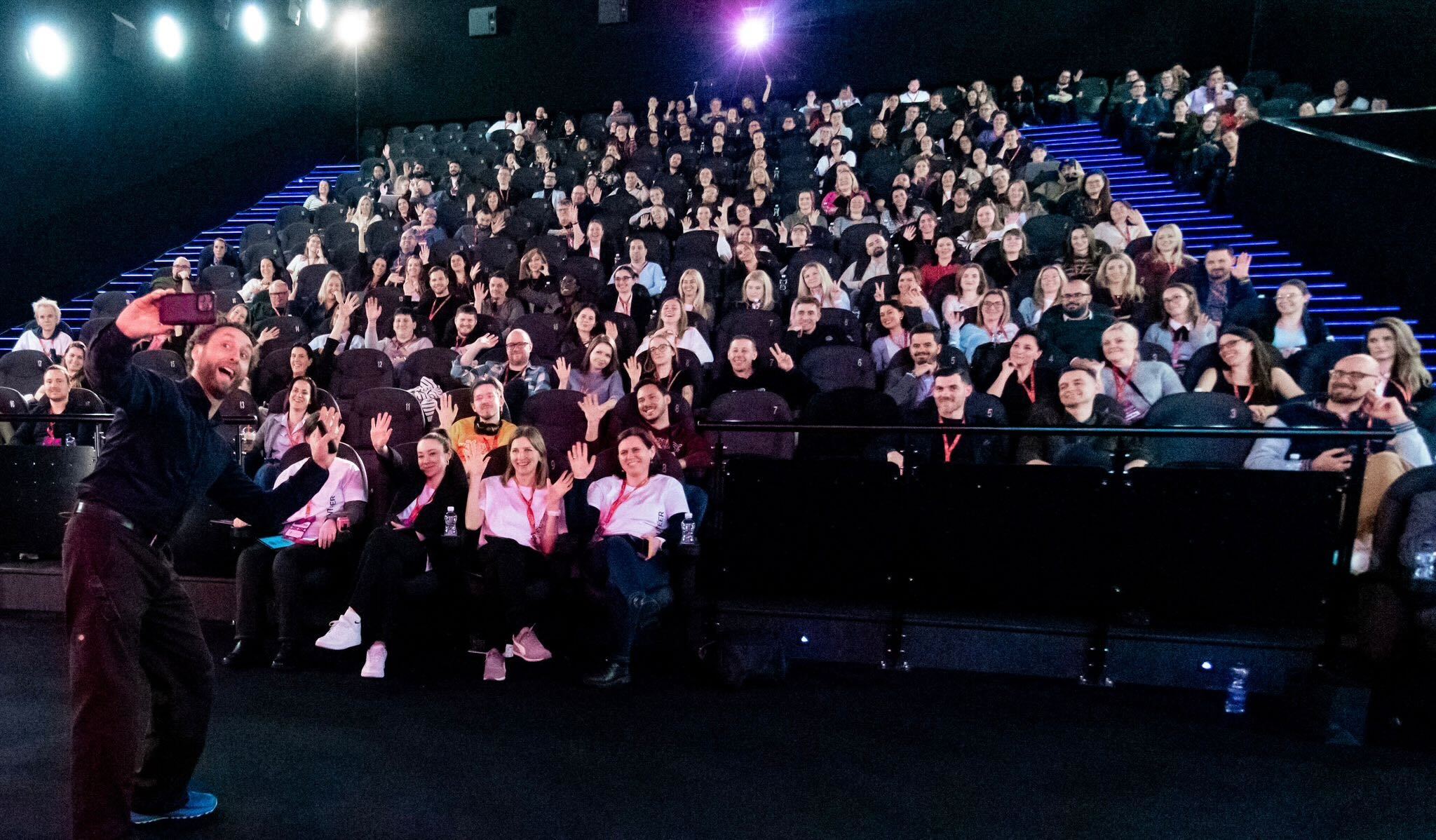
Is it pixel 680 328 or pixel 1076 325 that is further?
pixel 680 328

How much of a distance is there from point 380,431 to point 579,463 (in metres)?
1.06

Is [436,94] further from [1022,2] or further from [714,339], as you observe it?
[714,339]

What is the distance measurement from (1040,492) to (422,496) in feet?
7.93

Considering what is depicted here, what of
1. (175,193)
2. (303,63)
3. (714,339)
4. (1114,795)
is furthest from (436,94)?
(1114,795)

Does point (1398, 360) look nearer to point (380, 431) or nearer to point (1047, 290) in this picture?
point (1047, 290)

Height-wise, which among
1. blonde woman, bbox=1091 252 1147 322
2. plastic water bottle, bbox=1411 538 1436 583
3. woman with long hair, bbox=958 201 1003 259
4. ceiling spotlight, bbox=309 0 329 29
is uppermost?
ceiling spotlight, bbox=309 0 329 29

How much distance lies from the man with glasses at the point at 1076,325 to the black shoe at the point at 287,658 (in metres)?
3.79

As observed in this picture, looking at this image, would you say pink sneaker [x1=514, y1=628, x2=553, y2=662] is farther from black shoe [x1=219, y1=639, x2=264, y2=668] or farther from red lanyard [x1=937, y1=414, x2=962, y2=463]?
red lanyard [x1=937, y1=414, x2=962, y2=463]

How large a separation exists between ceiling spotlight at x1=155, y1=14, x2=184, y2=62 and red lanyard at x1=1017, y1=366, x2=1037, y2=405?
375 inches

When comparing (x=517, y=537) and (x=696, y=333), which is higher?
(x=696, y=333)

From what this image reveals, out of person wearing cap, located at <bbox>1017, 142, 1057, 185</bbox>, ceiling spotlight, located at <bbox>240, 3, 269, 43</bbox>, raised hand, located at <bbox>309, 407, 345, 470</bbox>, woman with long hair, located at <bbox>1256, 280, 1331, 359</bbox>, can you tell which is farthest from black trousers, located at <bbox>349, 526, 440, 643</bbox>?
ceiling spotlight, located at <bbox>240, 3, 269, 43</bbox>

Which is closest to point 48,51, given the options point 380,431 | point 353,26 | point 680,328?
point 353,26

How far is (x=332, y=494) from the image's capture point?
3.69 meters

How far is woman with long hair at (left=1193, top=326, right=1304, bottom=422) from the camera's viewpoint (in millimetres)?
4078
